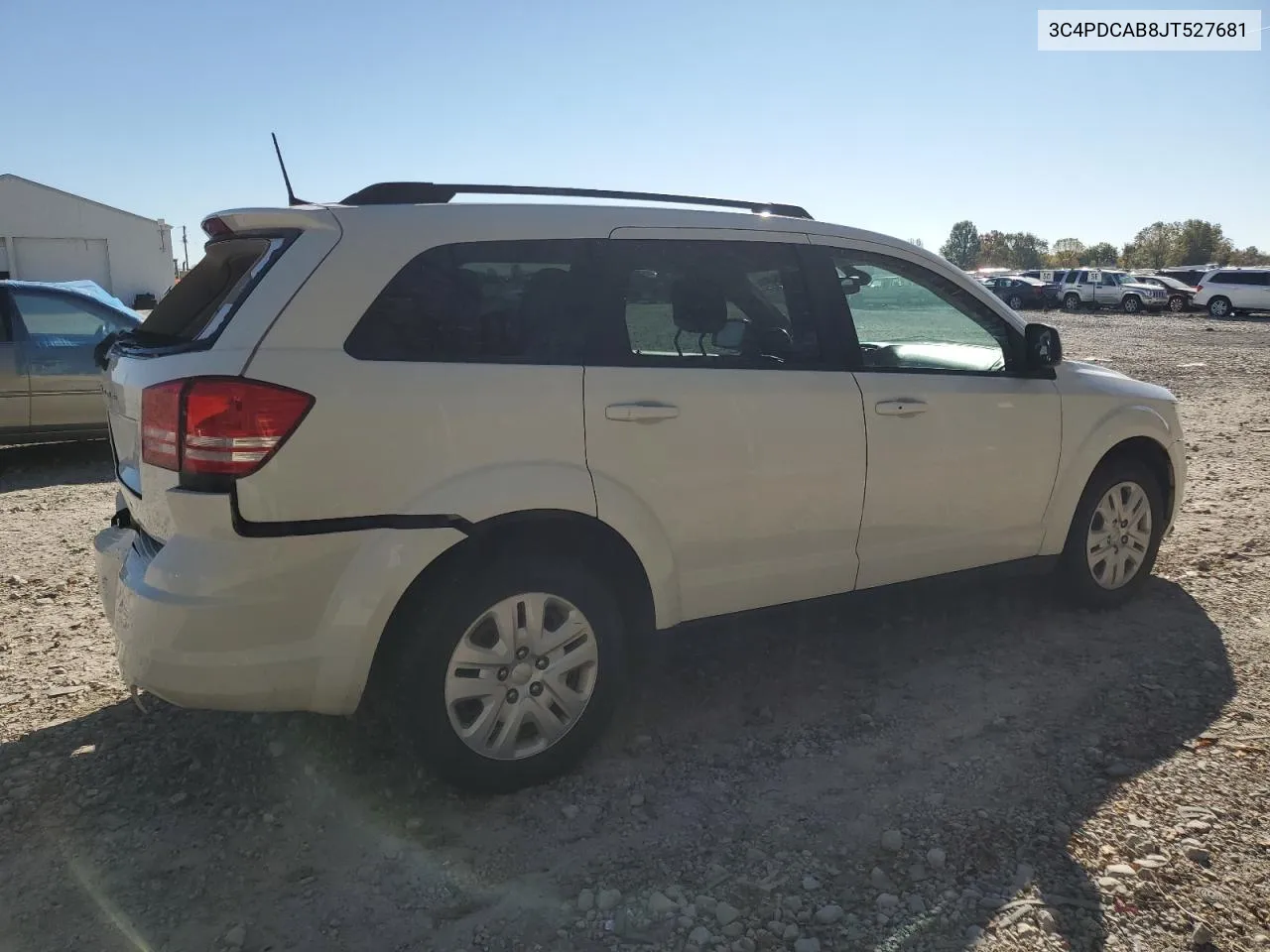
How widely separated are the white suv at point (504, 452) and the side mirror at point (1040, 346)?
28 cm

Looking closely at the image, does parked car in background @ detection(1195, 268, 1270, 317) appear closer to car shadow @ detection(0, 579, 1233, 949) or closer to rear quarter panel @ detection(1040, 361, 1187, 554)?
rear quarter panel @ detection(1040, 361, 1187, 554)

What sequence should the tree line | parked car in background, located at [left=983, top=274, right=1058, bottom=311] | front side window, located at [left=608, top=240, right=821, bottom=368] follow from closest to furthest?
front side window, located at [left=608, top=240, right=821, bottom=368] → parked car in background, located at [left=983, top=274, right=1058, bottom=311] → the tree line

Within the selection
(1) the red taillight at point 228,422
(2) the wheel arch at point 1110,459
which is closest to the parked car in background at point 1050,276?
(2) the wheel arch at point 1110,459

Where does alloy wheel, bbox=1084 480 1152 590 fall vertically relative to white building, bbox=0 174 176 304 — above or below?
below

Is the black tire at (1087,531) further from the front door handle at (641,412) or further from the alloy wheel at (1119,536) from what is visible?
the front door handle at (641,412)

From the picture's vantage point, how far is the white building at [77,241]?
35.4 meters

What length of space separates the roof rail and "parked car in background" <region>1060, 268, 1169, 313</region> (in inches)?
→ 1627

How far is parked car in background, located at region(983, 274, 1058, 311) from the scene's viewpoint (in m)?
43.3

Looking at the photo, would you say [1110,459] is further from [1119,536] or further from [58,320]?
[58,320]

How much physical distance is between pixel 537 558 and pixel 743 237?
1462 millimetres

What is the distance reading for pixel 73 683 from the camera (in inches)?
157

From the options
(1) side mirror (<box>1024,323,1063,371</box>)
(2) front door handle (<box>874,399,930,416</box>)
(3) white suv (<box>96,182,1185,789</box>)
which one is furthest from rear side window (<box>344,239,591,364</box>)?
(1) side mirror (<box>1024,323,1063,371</box>)

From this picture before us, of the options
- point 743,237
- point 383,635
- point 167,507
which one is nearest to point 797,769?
point 383,635

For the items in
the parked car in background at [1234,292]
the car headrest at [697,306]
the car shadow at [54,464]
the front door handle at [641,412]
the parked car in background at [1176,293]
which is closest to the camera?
the front door handle at [641,412]
